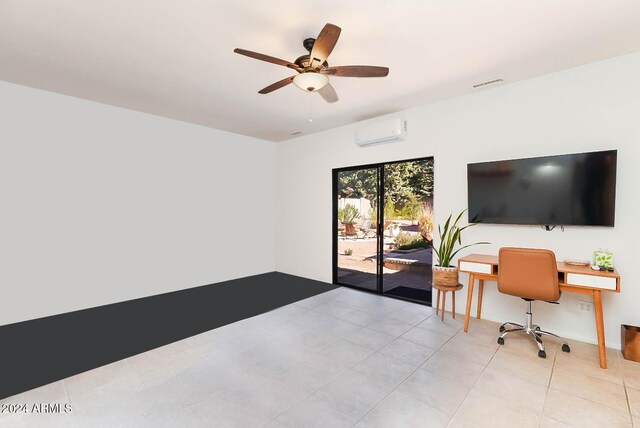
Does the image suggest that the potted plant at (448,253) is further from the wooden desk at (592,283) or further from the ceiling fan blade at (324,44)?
the ceiling fan blade at (324,44)

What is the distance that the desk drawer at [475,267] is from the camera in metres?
3.05

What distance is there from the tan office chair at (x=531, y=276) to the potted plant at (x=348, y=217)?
2.56 meters

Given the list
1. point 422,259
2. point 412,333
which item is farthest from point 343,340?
point 422,259

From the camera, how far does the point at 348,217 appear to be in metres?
5.16

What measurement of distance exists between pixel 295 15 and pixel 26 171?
3.74 metres

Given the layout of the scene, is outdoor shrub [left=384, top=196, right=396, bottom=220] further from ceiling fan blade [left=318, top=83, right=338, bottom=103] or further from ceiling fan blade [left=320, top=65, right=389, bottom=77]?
ceiling fan blade [left=320, top=65, right=389, bottom=77]

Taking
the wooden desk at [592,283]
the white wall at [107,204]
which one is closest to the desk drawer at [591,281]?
the wooden desk at [592,283]

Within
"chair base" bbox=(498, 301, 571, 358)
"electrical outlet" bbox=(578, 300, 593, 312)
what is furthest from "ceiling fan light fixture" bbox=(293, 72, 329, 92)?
"electrical outlet" bbox=(578, 300, 593, 312)

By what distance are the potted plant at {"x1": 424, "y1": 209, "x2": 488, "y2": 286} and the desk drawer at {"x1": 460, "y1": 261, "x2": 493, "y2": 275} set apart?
24 centimetres

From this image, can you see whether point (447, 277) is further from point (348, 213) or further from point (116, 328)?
point (116, 328)

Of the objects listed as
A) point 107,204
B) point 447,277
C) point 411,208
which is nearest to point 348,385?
point 447,277

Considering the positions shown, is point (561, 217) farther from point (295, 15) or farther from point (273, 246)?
point (273, 246)

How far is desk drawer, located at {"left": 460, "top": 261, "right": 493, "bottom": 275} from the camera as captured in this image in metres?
3.05

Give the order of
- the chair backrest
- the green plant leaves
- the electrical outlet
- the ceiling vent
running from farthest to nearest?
the green plant leaves → the ceiling vent → the electrical outlet → the chair backrest
